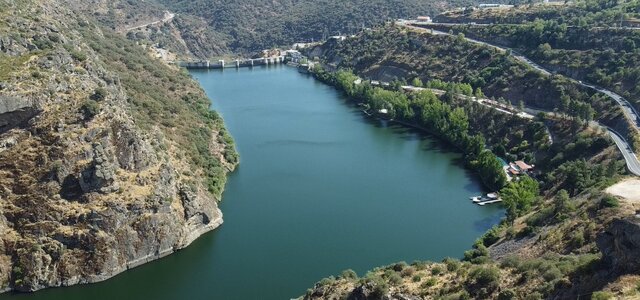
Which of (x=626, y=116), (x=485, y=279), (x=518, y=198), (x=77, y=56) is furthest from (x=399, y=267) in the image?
(x=626, y=116)

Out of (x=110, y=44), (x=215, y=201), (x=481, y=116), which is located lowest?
(x=215, y=201)

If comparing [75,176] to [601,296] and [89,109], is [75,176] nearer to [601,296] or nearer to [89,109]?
[89,109]

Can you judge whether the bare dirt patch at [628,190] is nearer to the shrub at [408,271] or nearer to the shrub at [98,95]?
the shrub at [408,271]

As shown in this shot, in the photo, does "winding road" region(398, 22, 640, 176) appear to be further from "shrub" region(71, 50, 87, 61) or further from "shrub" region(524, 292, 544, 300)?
"shrub" region(71, 50, 87, 61)

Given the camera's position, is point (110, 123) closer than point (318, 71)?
Yes

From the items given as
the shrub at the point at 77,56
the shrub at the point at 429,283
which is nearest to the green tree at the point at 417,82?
the shrub at the point at 77,56

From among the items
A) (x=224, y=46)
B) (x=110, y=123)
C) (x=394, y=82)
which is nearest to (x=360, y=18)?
(x=224, y=46)

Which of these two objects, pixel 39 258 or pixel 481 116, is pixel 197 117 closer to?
pixel 39 258
